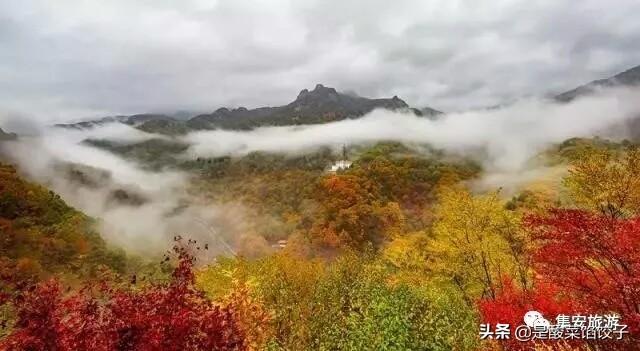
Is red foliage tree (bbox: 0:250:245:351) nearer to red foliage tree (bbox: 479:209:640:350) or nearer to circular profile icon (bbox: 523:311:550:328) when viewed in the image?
red foliage tree (bbox: 479:209:640:350)

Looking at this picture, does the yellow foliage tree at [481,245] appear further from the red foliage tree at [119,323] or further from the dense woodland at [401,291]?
the red foliage tree at [119,323]

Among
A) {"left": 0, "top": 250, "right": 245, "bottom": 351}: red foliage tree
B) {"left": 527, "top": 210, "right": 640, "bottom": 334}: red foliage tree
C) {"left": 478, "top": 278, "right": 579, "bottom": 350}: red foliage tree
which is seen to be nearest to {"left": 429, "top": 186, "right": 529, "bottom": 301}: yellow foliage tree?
{"left": 478, "top": 278, "right": 579, "bottom": 350}: red foliage tree

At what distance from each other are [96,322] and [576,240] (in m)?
17.1

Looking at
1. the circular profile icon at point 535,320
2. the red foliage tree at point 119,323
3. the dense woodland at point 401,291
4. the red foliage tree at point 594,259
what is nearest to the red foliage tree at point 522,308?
the dense woodland at point 401,291

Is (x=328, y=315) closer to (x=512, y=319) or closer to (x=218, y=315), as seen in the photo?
(x=512, y=319)

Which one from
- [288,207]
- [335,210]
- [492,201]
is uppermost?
[492,201]

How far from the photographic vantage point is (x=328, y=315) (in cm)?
2562

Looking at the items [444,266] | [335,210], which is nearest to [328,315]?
[444,266]

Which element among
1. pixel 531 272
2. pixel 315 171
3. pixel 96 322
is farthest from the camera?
pixel 315 171

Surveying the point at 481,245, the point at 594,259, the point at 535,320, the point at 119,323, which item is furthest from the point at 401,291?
the point at 119,323

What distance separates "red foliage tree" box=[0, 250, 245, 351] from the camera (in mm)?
A: 11516

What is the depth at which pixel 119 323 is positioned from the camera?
1241 cm

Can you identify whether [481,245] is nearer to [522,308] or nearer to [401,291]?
[522,308]

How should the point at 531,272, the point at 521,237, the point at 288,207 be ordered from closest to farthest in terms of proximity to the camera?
the point at 521,237, the point at 531,272, the point at 288,207
